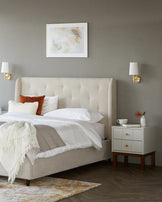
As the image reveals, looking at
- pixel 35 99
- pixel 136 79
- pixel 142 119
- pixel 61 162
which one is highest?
pixel 136 79

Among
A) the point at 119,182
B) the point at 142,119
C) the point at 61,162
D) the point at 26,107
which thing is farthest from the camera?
the point at 26,107

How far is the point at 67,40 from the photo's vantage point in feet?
20.9

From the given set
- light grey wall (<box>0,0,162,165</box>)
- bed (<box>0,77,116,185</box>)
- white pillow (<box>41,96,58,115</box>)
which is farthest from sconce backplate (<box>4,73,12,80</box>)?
white pillow (<box>41,96,58,115</box>)

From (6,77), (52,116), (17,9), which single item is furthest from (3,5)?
(52,116)

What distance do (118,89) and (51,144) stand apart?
67.0 inches

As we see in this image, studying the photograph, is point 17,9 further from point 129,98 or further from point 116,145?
point 116,145

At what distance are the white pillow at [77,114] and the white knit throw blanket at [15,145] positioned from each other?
125 centimetres

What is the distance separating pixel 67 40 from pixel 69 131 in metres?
1.80

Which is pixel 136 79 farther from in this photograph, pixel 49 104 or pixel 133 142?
pixel 49 104

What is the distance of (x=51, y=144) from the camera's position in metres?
4.71

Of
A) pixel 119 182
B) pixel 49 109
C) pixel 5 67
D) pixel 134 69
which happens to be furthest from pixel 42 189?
pixel 5 67

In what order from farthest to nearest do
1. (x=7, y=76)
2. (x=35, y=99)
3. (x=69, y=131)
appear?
1. (x=7, y=76)
2. (x=35, y=99)
3. (x=69, y=131)

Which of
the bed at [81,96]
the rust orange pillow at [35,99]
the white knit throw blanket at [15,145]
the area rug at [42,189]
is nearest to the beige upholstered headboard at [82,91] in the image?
the bed at [81,96]

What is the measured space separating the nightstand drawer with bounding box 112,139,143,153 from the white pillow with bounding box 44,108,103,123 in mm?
419
